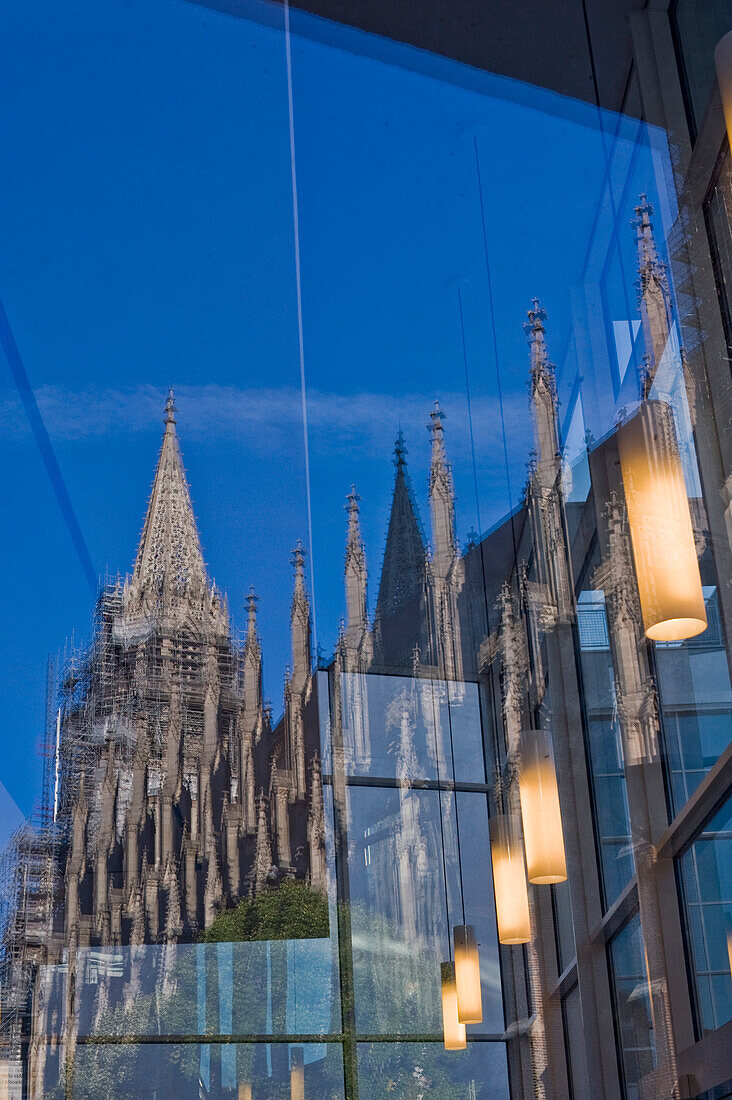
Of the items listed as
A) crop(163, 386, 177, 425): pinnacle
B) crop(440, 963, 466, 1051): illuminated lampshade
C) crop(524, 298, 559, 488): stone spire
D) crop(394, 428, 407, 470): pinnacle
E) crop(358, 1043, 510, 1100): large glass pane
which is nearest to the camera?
crop(440, 963, 466, 1051): illuminated lampshade

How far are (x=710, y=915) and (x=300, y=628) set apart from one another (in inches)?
672

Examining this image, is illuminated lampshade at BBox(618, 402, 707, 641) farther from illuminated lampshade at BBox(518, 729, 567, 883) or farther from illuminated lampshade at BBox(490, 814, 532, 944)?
illuminated lampshade at BBox(490, 814, 532, 944)

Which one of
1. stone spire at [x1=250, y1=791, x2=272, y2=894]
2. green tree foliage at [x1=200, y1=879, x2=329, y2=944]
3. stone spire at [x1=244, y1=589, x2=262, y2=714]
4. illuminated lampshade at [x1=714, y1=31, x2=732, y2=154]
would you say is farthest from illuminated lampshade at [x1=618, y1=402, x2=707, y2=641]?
stone spire at [x1=244, y1=589, x2=262, y2=714]

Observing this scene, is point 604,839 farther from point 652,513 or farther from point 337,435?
point 337,435

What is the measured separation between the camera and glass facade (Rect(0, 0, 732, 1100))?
5121 mm

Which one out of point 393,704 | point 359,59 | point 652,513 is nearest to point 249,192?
point 393,704

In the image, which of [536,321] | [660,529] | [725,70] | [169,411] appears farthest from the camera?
[169,411]

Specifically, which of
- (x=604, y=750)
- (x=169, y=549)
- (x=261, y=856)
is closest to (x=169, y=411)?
(x=169, y=549)

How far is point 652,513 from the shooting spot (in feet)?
8.14

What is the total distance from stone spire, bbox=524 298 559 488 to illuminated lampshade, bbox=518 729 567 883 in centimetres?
397

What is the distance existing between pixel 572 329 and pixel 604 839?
3.19 m

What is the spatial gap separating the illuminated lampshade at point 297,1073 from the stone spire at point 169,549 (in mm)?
18648

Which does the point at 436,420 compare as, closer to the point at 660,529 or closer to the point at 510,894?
the point at 510,894

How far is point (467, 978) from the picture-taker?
22.1ft
